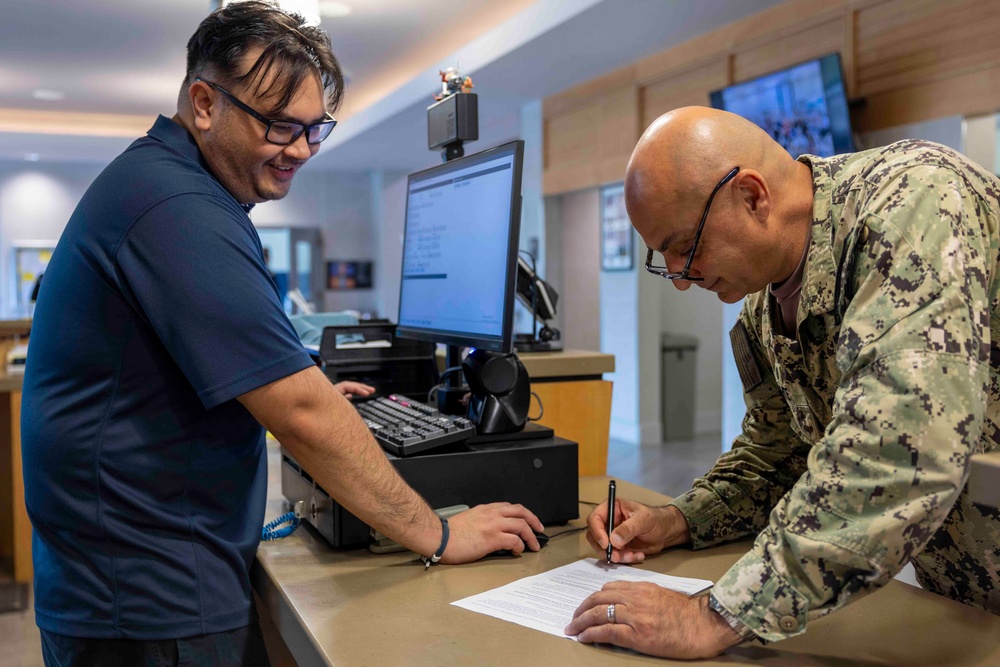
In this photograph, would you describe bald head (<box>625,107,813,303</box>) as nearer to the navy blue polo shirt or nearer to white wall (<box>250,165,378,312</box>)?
the navy blue polo shirt

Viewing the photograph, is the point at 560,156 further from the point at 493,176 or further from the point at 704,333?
the point at 493,176

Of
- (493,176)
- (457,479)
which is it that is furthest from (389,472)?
(493,176)


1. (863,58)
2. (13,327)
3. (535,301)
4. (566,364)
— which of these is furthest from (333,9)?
(566,364)

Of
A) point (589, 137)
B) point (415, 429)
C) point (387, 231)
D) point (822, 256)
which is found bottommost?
point (415, 429)

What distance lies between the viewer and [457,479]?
120 cm

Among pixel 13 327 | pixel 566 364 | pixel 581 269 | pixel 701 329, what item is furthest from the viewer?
pixel 581 269

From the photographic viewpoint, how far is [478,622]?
0.89 metres

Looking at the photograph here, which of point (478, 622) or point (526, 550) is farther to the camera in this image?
point (526, 550)

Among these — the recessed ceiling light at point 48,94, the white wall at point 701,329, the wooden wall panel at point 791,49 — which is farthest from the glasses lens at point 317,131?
the recessed ceiling light at point 48,94

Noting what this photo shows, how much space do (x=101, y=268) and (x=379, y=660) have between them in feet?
1.88

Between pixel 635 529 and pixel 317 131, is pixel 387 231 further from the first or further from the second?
pixel 635 529

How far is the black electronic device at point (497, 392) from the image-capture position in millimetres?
1288

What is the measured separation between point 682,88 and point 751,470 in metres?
4.83

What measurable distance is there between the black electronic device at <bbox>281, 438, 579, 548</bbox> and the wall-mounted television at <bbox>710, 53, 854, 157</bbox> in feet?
10.8
